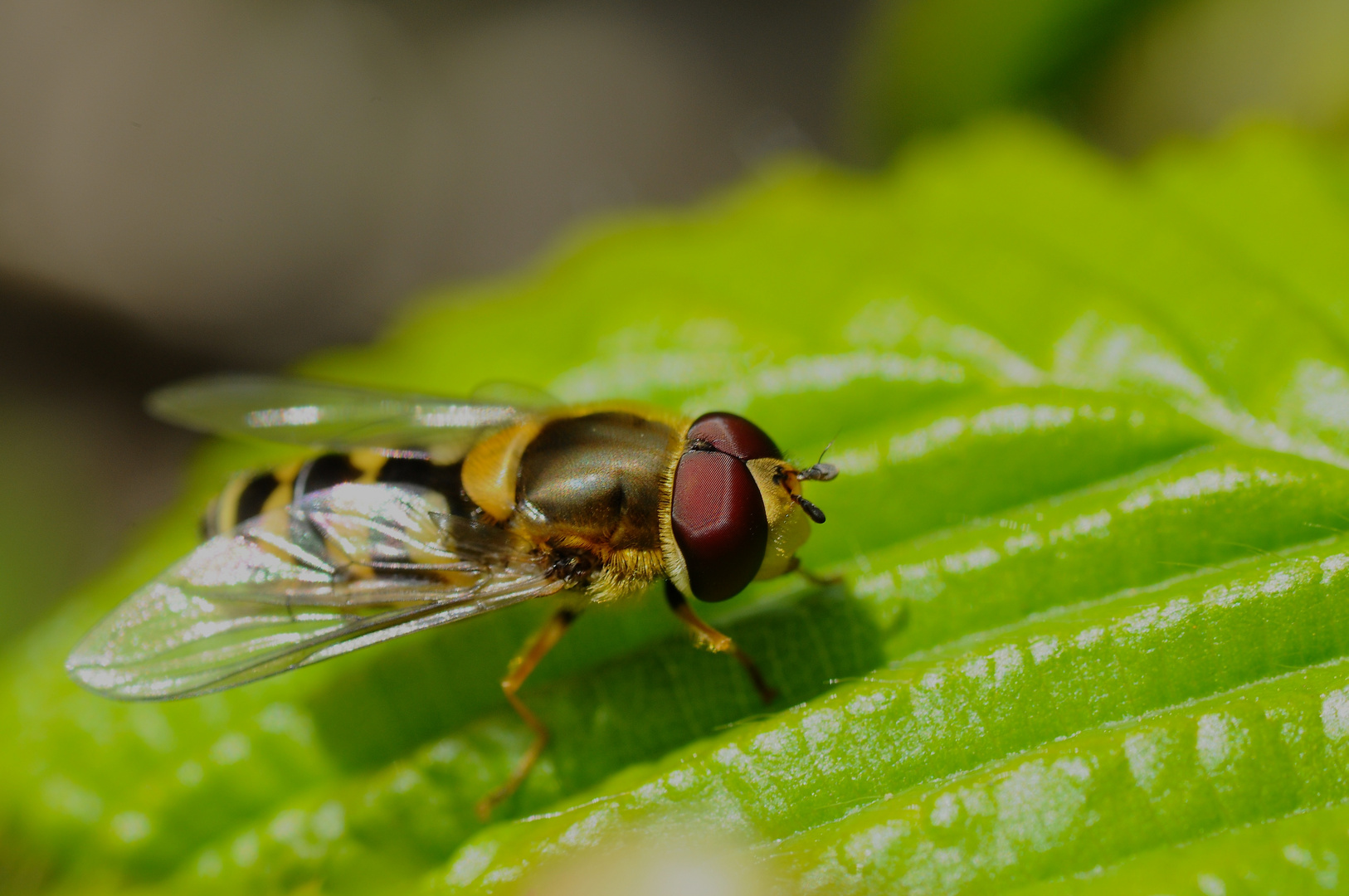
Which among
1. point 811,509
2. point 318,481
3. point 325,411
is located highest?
point 325,411

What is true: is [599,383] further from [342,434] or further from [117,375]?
[117,375]

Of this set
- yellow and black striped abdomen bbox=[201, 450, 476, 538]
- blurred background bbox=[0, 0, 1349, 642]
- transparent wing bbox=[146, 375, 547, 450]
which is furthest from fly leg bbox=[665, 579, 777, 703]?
blurred background bbox=[0, 0, 1349, 642]

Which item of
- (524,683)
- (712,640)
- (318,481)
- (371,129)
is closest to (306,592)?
(318,481)

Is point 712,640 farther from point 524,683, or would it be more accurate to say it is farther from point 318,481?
point 318,481

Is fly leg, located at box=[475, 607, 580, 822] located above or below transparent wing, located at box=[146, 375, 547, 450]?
below

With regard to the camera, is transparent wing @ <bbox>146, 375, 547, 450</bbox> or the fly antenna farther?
transparent wing @ <bbox>146, 375, 547, 450</bbox>

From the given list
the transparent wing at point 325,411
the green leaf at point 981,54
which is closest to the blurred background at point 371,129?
the green leaf at point 981,54

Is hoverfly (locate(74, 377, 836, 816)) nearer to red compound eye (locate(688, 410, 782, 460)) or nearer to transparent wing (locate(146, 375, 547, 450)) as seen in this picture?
red compound eye (locate(688, 410, 782, 460))
